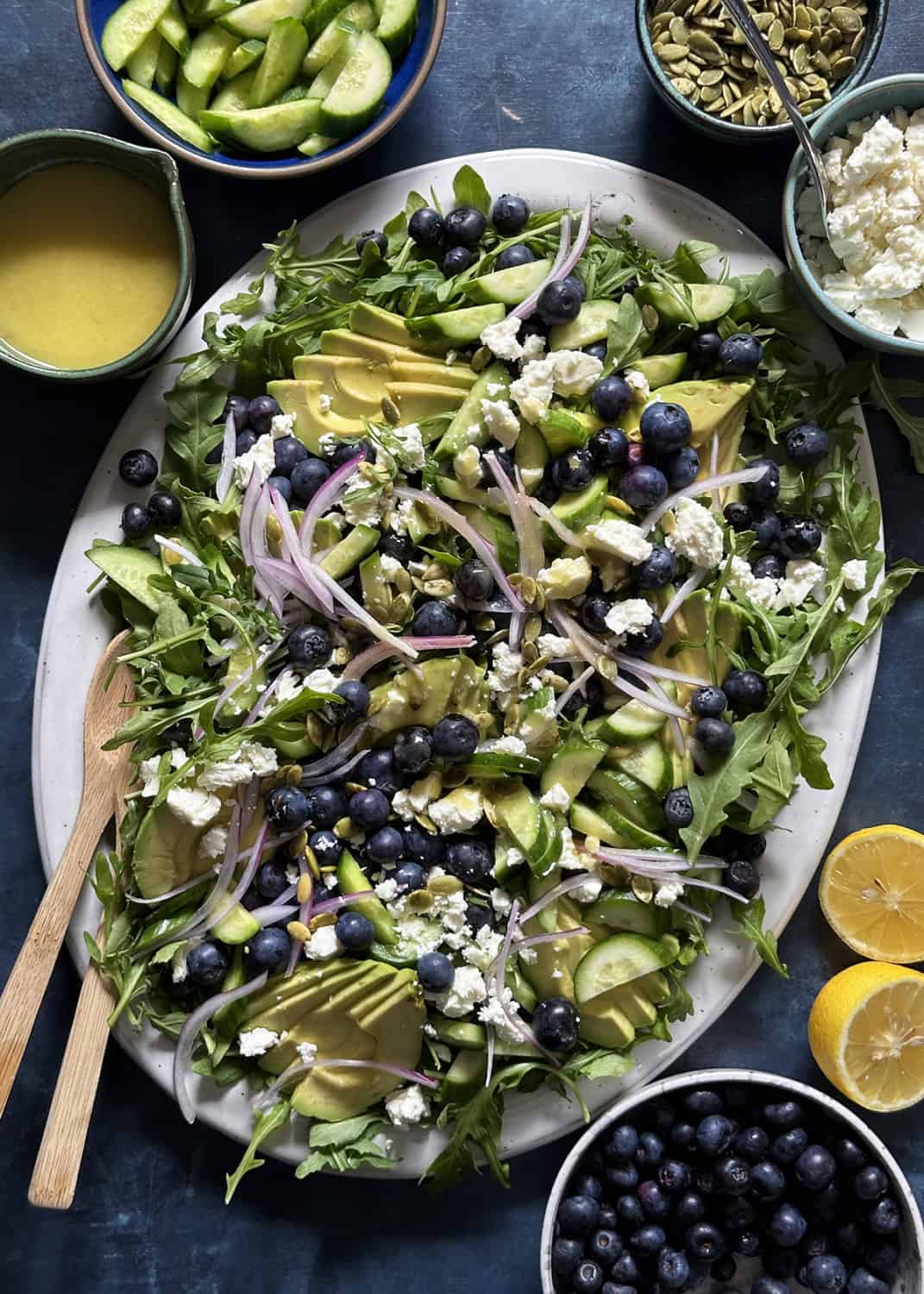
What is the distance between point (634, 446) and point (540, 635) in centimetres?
43

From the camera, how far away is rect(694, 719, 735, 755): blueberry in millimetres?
2225

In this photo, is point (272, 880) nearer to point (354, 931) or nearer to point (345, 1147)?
point (354, 931)

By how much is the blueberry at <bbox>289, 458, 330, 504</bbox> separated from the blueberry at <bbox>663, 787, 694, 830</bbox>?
3.13 ft

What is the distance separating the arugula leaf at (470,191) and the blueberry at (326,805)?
1273mm

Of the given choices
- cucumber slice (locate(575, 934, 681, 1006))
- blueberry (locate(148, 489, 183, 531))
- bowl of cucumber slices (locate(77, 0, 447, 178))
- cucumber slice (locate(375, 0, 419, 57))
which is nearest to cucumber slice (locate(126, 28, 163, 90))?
bowl of cucumber slices (locate(77, 0, 447, 178))

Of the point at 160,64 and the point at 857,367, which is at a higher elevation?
the point at 160,64

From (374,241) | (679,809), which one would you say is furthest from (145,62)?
(679,809)

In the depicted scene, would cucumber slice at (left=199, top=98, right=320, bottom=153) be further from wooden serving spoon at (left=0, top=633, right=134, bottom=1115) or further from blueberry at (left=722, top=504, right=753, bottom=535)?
blueberry at (left=722, top=504, right=753, bottom=535)

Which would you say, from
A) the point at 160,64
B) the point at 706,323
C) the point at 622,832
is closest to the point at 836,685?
the point at 622,832

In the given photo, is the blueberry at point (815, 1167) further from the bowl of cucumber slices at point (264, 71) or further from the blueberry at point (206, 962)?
the bowl of cucumber slices at point (264, 71)

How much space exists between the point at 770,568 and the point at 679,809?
54 centimetres

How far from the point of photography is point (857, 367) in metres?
→ 2.33

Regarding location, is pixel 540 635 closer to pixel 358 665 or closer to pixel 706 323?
pixel 358 665

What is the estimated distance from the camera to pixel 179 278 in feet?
7.86
